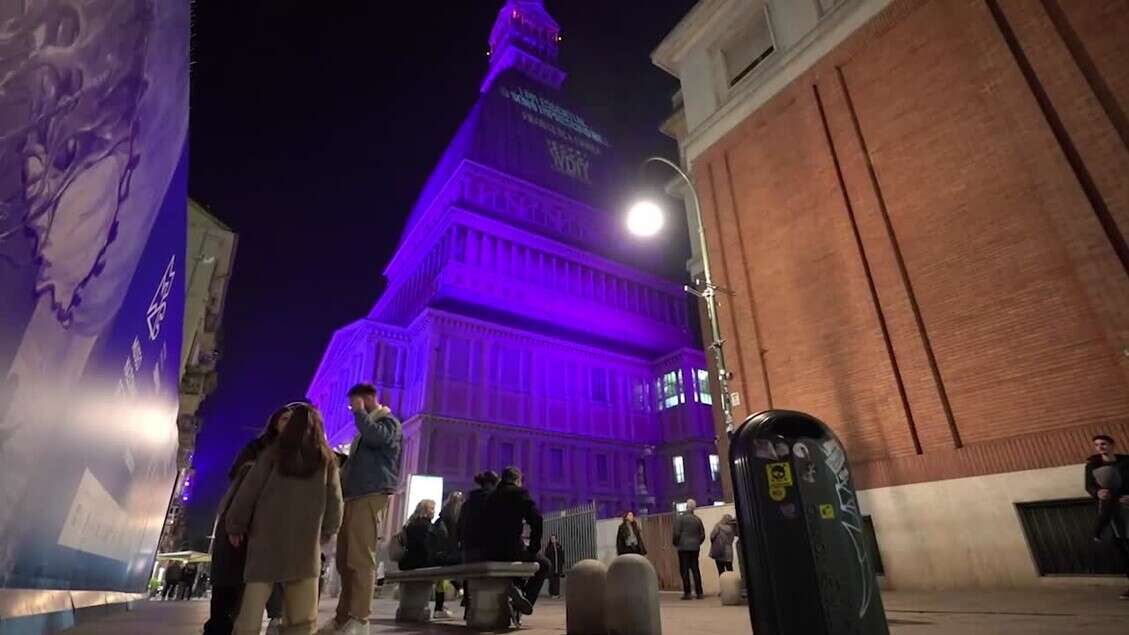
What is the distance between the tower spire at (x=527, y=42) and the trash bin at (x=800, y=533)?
70858mm

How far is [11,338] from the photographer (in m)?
2.88

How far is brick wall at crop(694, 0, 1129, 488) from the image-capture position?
8.70m

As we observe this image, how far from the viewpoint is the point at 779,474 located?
3246 millimetres

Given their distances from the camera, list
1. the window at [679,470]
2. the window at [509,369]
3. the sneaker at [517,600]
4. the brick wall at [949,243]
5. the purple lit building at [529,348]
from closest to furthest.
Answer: the sneaker at [517,600] → the brick wall at [949,243] → the purple lit building at [529,348] → the window at [509,369] → the window at [679,470]

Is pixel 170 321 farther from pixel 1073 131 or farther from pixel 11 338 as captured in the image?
pixel 1073 131

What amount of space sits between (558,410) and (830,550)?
3496 cm

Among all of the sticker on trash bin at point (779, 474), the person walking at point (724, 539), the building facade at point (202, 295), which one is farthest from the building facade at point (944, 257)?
the building facade at point (202, 295)

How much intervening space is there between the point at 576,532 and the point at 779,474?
54.5 ft

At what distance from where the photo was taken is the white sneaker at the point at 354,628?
4625 mm

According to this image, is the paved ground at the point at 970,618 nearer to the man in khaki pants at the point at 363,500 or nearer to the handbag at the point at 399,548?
the man in khaki pants at the point at 363,500

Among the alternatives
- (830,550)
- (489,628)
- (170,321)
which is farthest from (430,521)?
(830,550)

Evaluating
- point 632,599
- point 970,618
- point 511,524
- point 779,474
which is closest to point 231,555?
point 511,524

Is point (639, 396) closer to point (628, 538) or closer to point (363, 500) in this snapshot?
point (628, 538)

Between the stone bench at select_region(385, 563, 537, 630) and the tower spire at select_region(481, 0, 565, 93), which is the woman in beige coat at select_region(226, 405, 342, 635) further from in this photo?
the tower spire at select_region(481, 0, 565, 93)
